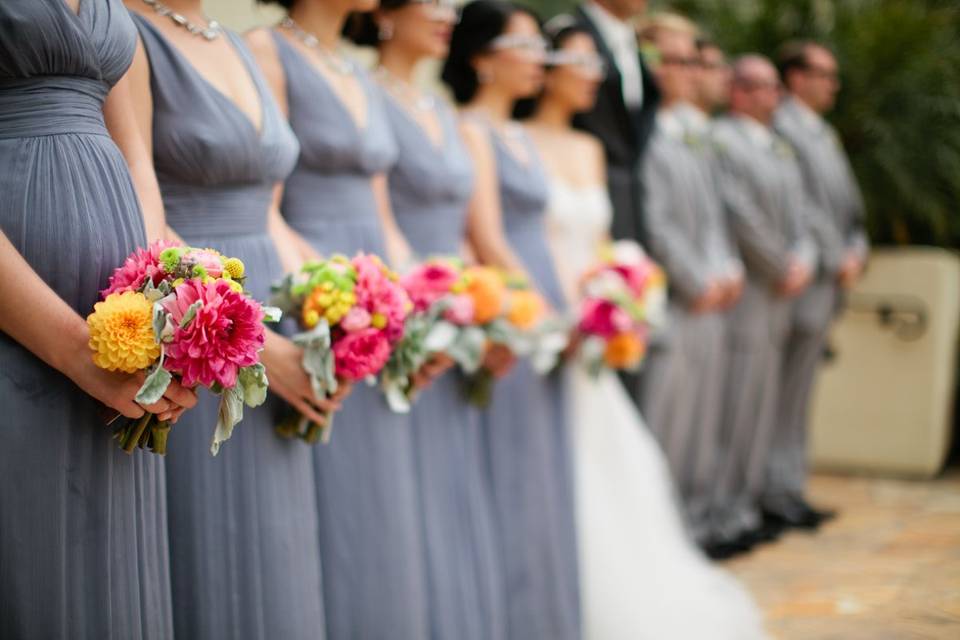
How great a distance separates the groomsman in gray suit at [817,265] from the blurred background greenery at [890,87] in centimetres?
83

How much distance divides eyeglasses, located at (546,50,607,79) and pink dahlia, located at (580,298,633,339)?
41.8 inches

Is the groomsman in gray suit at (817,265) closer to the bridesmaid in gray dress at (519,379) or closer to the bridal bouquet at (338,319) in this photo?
the bridesmaid in gray dress at (519,379)

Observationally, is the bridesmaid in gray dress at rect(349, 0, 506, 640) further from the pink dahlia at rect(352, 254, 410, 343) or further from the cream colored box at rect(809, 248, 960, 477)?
the cream colored box at rect(809, 248, 960, 477)

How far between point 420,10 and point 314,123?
2.47 feet

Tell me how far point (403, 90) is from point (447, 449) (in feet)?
3.72

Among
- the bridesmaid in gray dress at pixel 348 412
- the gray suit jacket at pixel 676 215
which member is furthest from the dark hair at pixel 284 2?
the gray suit jacket at pixel 676 215

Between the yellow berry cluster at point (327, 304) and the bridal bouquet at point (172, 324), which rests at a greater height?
the bridal bouquet at point (172, 324)

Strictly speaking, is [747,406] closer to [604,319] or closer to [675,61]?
[675,61]

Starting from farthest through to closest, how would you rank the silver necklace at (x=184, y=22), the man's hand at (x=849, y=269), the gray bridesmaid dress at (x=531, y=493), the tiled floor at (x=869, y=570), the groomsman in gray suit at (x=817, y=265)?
the man's hand at (x=849, y=269) → the groomsman in gray suit at (x=817, y=265) → the tiled floor at (x=869, y=570) → the gray bridesmaid dress at (x=531, y=493) → the silver necklace at (x=184, y=22)

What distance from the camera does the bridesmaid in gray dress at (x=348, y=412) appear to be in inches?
120

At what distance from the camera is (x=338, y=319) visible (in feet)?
8.49

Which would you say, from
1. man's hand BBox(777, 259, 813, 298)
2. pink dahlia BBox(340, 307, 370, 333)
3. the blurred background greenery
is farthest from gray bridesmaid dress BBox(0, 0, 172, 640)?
the blurred background greenery

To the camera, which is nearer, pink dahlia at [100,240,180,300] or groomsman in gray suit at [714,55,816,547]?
pink dahlia at [100,240,180,300]

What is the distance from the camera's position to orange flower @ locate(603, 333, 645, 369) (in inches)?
168
